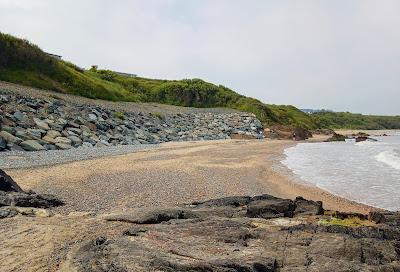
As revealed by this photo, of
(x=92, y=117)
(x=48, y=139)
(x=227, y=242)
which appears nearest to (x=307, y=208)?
(x=227, y=242)

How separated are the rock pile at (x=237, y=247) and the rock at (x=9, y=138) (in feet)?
59.1

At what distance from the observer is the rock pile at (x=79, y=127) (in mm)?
28281

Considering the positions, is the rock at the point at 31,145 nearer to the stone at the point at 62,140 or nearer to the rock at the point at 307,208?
the stone at the point at 62,140

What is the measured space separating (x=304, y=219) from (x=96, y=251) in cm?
568

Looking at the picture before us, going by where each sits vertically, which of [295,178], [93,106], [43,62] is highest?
[43,62]

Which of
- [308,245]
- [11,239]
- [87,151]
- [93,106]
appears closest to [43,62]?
[93,106]

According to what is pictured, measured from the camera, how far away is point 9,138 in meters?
26.3

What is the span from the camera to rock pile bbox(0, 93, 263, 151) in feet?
92.8

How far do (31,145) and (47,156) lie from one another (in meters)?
2.72

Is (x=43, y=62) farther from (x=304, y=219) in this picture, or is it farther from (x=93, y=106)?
(x=304, y=219)

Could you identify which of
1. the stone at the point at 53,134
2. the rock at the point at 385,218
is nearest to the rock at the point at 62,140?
the stone at the point at 53,134

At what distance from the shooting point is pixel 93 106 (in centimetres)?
4306

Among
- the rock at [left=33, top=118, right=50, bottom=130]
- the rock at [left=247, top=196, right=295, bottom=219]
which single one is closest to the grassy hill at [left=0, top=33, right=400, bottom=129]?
the rock at [left=33, top=118, right=50, bottom=130]

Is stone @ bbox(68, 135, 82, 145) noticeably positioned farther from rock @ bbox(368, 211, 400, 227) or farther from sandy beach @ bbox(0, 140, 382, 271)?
rock @ bbox(368, 211, 400, 227)
